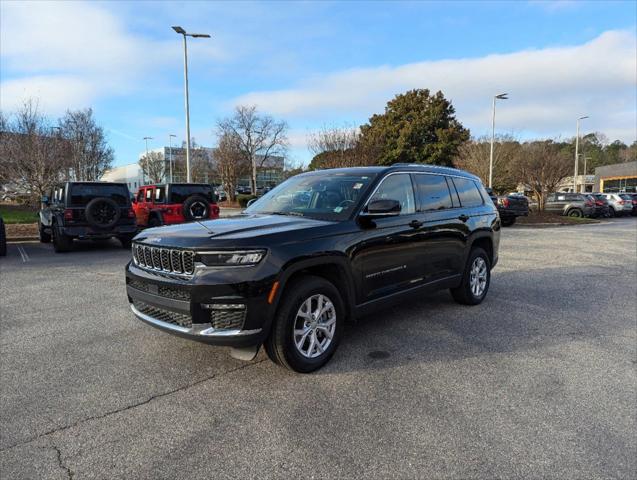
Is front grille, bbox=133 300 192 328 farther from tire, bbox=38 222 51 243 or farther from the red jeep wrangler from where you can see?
tire, bbox=38 222 51 243

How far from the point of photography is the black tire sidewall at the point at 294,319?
349 centimetres

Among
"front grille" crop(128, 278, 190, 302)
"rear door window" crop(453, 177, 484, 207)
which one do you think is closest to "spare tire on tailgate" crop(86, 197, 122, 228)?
"front grille" crop(128, 278, 190, 302)

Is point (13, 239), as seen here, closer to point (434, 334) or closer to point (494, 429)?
point (434, 334)

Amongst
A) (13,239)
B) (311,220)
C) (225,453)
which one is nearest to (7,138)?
(13,239)

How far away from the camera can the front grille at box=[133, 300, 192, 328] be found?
3.43 m

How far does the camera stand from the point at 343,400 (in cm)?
332

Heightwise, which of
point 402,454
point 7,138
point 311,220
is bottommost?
point 402,454

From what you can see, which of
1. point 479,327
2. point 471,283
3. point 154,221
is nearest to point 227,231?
point 479,327

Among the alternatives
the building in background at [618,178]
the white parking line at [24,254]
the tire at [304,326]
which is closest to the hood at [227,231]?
the tire at [304,326]

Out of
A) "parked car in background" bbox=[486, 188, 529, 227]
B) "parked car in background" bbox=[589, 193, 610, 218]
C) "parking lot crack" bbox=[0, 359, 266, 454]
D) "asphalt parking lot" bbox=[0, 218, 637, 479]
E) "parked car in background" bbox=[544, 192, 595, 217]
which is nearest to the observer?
"asphalt parking lot" bbox=[0, 218, 637, 479]

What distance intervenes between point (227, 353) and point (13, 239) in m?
12.6

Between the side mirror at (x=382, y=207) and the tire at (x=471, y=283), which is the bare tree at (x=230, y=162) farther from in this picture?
the side mirror at (x=382, y=207)

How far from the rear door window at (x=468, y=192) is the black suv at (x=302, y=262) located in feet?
1.26

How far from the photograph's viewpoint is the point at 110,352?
4.25 metres
